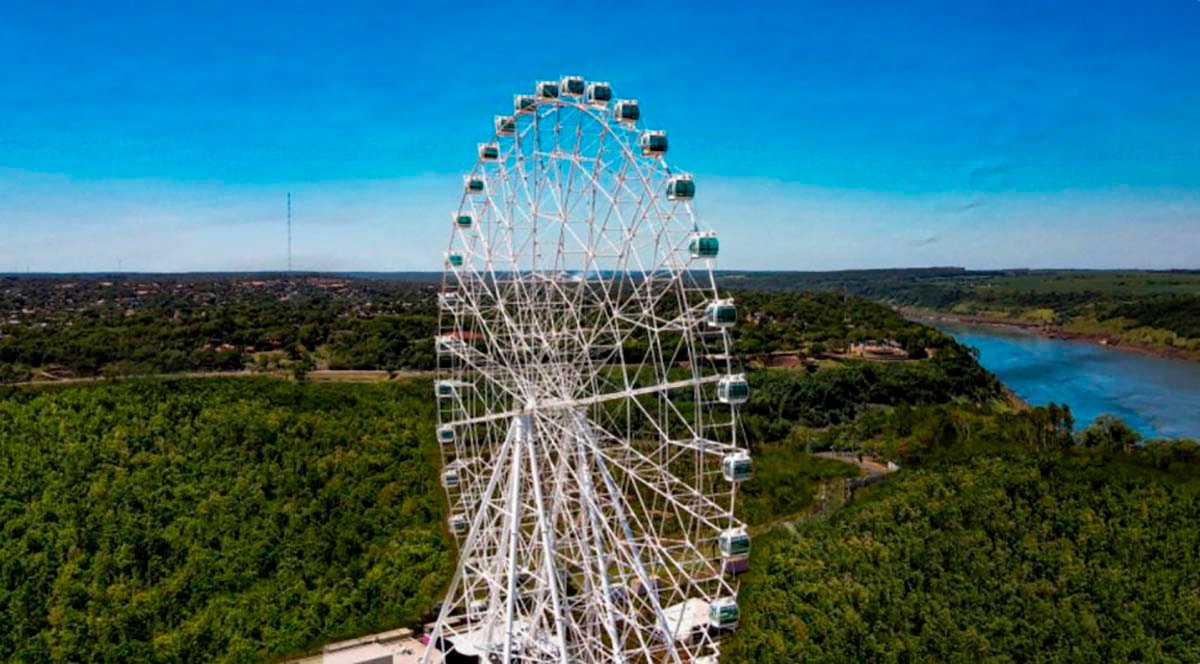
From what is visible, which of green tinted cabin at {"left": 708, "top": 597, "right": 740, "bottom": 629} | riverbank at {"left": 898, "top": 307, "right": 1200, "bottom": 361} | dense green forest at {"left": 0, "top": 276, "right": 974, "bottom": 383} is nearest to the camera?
green tinted cabin at {"left": 708, "top": 597, "right": 740, "bottom": 629}

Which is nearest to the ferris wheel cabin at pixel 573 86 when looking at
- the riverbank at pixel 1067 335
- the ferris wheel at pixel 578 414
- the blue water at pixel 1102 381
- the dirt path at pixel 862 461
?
the ferris wheel at pixel 578 414

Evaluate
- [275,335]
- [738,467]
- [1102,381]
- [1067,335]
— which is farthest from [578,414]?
[1067,335]

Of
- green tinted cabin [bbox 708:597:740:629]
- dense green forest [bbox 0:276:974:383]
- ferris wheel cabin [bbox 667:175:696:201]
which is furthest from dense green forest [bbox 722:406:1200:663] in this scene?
dense green forest [bbox 0:276:974:383]

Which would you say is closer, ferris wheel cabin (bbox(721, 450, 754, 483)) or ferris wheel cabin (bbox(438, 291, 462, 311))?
ferris wheel cabin (bbox(721, 450, 754, 483))

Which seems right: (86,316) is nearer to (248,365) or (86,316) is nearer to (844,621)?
(248,365)

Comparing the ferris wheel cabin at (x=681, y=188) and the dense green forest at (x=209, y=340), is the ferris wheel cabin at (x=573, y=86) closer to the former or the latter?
the ferris wheel cabin at (x=681, y=188)

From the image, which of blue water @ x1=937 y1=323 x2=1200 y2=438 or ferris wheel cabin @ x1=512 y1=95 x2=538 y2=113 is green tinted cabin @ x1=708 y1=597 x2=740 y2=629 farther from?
blue water @ x1=937 y1=323 x2=1200 y2=438

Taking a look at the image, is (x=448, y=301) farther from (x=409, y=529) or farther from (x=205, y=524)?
(x=205, y=524)

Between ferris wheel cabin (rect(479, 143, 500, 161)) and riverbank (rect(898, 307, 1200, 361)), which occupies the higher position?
ferris wheel cabin (rect(479, 143, 500, 161))
